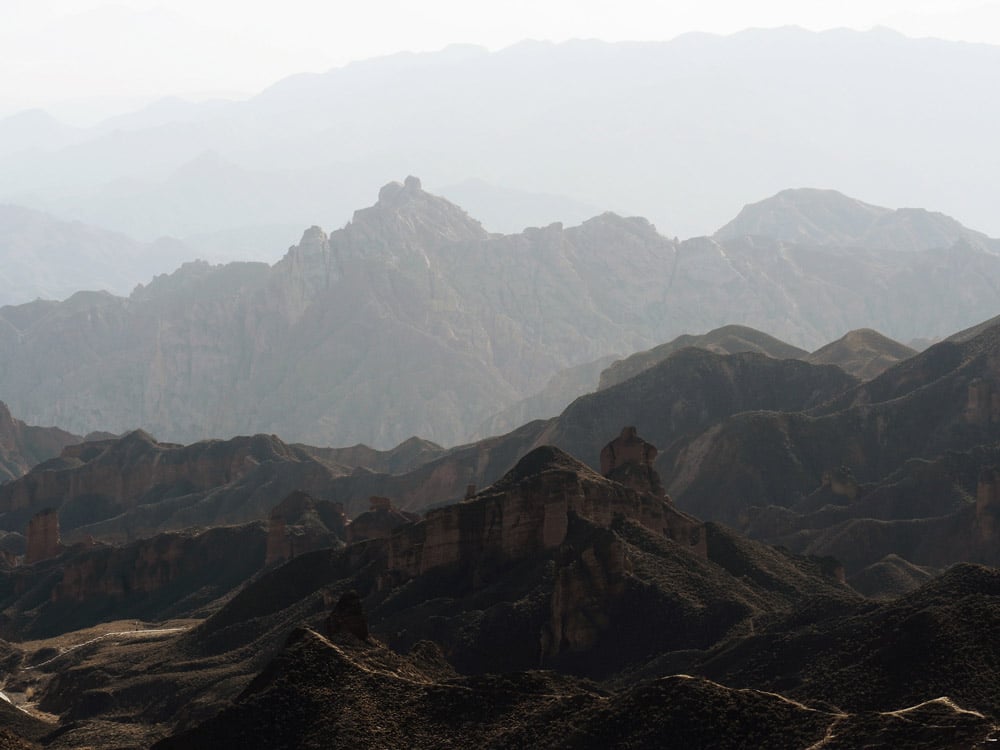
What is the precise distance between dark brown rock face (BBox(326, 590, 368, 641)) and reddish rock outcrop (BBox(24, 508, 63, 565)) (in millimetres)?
109079

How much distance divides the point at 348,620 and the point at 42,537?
111m

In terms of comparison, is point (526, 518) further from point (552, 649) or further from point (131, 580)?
point (131, 580)

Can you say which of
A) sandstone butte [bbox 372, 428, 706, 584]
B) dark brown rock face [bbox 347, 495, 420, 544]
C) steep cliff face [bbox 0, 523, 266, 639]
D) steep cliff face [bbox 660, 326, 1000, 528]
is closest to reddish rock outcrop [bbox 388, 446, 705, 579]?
sandstone butte [bbox 372, 428, 706, 584]

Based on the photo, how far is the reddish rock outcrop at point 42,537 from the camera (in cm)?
18762

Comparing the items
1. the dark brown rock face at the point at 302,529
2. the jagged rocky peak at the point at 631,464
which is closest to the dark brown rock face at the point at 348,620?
the jagged rocky peak at the point at 631,464

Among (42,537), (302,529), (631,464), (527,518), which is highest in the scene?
(42,537)

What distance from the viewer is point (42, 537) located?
7397 inches

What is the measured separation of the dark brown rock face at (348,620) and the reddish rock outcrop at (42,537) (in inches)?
4294

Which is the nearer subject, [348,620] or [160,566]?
[348,620]

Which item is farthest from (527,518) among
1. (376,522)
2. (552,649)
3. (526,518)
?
(376,522)

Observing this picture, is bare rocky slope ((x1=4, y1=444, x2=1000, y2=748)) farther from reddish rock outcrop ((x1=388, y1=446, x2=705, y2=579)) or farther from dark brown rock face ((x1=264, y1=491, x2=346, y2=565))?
dark brown rock face ((x1=264, y1=491, x2=346, y2=565))

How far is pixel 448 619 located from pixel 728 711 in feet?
140

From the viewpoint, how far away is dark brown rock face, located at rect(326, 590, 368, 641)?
82.2 m

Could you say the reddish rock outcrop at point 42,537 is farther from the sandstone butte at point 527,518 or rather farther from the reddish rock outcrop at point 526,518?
the reddish rock outcrop at point 526,518
